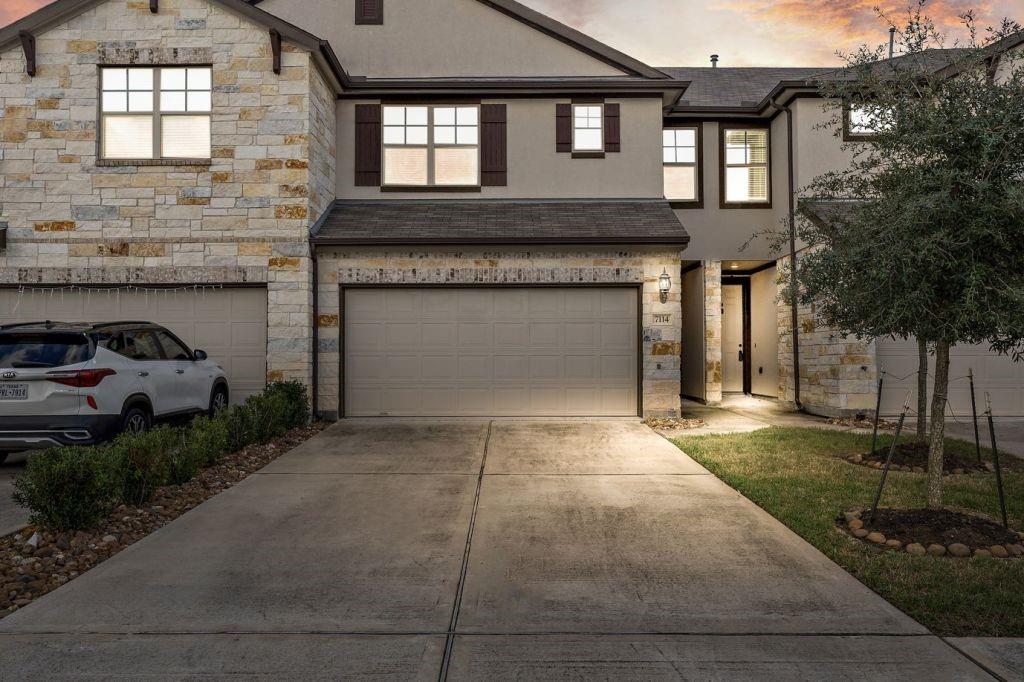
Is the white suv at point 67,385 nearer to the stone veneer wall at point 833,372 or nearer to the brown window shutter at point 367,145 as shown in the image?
the brown window shutter at point 367,145

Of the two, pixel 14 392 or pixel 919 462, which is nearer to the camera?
pixel 14 392

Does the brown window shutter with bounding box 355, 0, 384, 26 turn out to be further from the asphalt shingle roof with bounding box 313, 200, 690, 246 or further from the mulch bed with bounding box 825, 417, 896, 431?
the mulch bed with bounding box 825, 417, 896, 431

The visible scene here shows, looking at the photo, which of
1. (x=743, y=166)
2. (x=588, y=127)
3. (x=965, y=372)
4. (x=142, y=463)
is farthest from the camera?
(x=743, y=166)

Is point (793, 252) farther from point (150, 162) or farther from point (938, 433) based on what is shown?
point (150, 162)

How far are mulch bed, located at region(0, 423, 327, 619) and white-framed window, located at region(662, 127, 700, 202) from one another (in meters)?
11.3

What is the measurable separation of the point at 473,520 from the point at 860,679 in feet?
10.8

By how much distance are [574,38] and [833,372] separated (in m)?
8.20

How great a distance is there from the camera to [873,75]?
6.01 m

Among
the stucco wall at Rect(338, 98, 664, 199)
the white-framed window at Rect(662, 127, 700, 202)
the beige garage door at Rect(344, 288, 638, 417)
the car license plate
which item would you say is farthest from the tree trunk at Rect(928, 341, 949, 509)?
the white-framed window at Rect(662, 127, 700, 202)

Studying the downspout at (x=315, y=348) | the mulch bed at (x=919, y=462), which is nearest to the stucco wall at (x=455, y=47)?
the downspout at (x=315, y=348)

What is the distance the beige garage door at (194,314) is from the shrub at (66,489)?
247 inches

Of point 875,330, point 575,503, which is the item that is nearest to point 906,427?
point 875,330

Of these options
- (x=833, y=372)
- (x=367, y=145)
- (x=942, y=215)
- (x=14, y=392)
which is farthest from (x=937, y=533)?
(x=367, y=145)

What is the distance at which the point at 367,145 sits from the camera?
42.8ft
